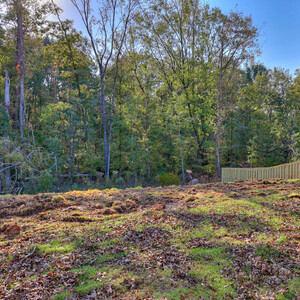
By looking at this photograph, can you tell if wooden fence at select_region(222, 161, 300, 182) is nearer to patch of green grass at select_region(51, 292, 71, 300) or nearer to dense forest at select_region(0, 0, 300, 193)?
dense forest at select_region(0, 0, 300, 193)

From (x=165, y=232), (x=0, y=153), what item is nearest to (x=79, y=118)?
(x=0, y=153)

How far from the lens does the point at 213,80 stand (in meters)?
17.0

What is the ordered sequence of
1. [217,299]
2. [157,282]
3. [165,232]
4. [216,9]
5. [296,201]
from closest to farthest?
[217,299], [157,282], [165,232], [296,201], [216,9]

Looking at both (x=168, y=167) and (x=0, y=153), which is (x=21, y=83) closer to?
(x=0, y=153)

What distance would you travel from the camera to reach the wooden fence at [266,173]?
9180 mm

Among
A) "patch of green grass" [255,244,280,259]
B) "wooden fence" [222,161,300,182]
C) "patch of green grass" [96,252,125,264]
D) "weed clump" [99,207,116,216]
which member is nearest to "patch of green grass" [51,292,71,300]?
"patch of green grass" [96,252,125,264]

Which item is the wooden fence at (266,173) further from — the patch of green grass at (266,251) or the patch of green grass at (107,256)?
the patch of green grass at (107,256)

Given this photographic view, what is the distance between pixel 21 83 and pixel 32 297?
1453 cm

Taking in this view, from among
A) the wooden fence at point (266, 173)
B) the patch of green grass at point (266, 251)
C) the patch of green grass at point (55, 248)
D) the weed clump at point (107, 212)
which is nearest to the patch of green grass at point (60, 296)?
the patch of green grass at point (55, 248)

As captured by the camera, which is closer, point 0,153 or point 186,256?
point 186,256

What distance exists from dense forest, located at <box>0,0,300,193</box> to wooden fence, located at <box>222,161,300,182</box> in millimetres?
1959

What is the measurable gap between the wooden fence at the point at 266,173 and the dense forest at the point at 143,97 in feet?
6.43

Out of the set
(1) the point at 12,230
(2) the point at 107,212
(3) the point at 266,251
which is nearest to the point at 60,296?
(1) the point at 12,230

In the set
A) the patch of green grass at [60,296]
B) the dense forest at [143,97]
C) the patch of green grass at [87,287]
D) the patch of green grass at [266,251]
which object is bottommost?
the patch of green grass at [60,296]
